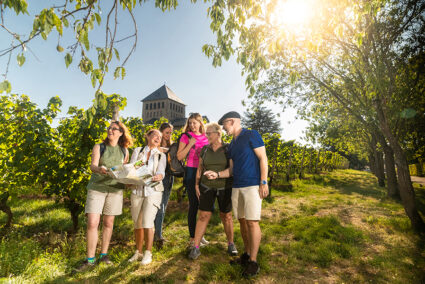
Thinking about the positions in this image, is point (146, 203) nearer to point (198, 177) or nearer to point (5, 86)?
point (198, 177)

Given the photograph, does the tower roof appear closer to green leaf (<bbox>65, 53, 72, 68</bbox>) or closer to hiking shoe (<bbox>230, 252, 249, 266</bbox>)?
hiking shoe (<bbox>230, 252, 249, 266</bbox>)

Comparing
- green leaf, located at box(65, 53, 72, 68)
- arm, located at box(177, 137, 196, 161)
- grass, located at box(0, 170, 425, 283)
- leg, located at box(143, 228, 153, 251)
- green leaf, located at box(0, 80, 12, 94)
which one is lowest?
grass, located at box(0, 170, 425, 283)

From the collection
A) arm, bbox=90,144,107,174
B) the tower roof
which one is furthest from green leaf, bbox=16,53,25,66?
the tower roof

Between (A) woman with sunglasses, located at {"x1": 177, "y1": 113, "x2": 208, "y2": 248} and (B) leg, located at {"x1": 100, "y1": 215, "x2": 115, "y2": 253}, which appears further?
(A) woman with sunglasses, located at {"x1": 177, "y1": 113, "x2": 208, "y2": 248}

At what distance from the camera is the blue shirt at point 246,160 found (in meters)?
3.03

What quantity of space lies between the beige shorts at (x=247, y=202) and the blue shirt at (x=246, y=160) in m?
0.08

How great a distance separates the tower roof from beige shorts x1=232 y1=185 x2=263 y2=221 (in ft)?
262

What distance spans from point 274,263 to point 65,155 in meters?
4.40

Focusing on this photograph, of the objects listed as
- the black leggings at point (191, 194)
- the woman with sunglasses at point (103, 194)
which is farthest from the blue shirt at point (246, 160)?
the woman with sunglasses at point (103, 194)

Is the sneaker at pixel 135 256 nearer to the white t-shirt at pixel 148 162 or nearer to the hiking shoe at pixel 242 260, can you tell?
the white t-shirt at pixel 148 162

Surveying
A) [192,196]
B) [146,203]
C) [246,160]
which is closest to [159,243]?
[192,196]

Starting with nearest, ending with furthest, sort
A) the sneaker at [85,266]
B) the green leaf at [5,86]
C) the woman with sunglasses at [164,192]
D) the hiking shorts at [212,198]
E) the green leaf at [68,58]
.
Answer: the green leaf at [5,86] < the green leaf at [68,58] < the sneaker at [85,266] < the hiking shorts at [212,198] < the woman with sunglasses at [164,192]

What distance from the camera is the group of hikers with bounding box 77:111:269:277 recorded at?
2.99 metres

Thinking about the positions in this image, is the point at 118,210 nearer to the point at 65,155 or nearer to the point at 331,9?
the point at 65,155
